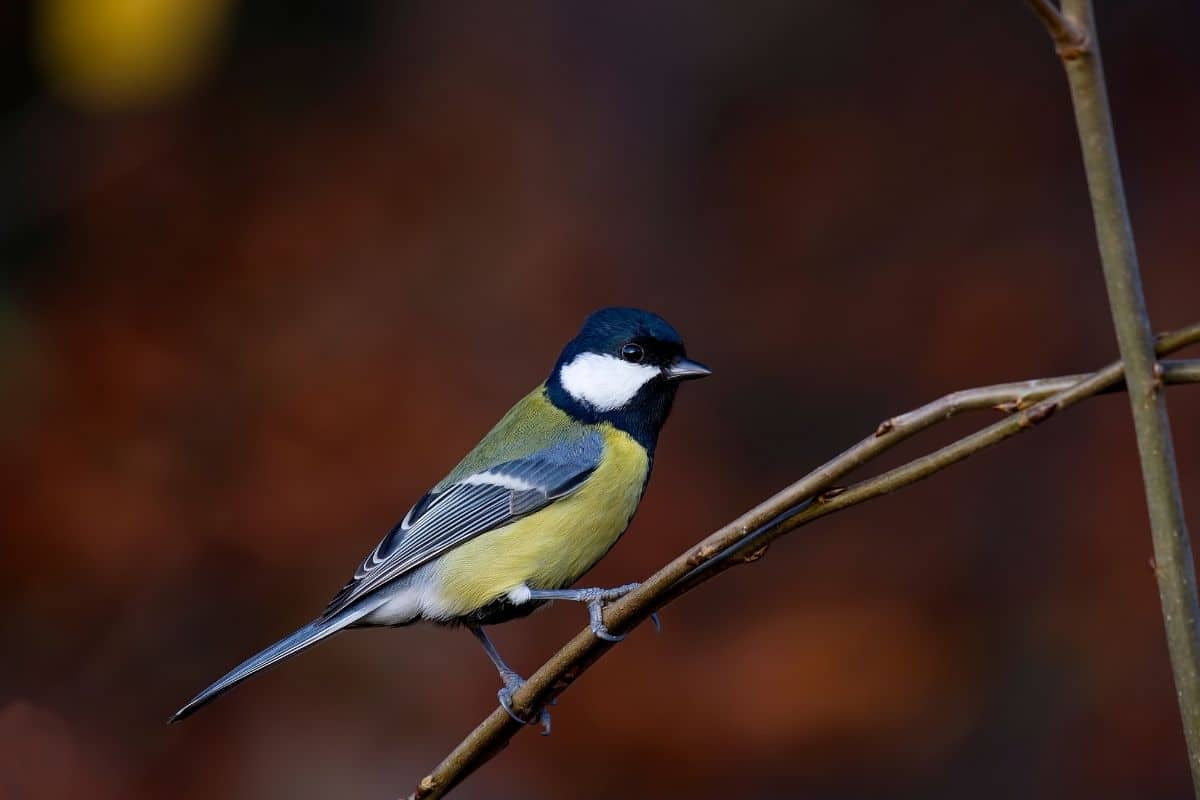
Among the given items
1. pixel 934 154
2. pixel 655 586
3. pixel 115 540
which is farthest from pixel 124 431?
pixel 655 586

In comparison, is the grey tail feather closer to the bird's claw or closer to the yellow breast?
the yellow breast

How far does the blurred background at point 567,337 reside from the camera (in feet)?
12.6

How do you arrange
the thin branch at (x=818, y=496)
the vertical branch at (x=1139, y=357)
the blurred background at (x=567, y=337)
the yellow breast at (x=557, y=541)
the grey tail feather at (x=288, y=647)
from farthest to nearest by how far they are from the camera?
the blurred background at (x=567, y=337) < the yellow breast at (x=557, y=541) < the grey tail feather at (x=288, y=647) < the thin branch at (x=818, y=496) < the vertical branch at (x=1139, y=357)

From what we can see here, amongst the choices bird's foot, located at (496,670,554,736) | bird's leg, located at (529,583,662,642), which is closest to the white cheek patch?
bird's leg, located at (529,583,662,642)

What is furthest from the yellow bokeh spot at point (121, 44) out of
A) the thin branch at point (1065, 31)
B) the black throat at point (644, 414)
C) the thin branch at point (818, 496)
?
the thin branch at point (1065, 31)

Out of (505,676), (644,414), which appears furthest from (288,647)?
(644,414)

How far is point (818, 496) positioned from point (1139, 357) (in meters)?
0.29

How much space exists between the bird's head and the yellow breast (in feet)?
0.21

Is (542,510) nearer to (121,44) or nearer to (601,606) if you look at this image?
(601,606)

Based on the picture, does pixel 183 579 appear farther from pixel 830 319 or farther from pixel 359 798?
pixel 830 319

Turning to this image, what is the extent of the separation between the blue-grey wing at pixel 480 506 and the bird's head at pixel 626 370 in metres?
0.07

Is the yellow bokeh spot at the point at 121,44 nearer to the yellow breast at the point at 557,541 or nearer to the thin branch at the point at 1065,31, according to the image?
the yellow breast at the point at 557,541

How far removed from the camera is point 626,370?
84.4 inches

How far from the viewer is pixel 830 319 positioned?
4234 millimetres
